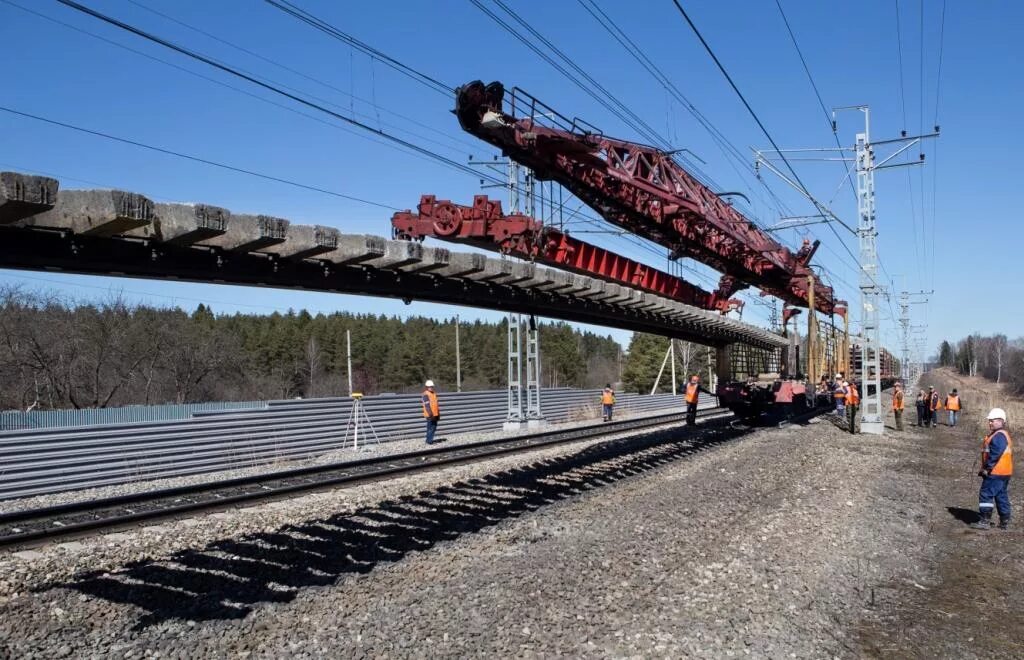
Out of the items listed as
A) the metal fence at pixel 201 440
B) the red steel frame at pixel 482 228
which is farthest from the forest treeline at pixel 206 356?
the red steel frame at pixel 482 228

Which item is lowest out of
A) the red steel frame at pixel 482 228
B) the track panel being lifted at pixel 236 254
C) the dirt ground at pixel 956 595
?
the dirt ground at pixel 956 595

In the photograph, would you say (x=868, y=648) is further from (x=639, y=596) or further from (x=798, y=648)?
(x=639, y=596)

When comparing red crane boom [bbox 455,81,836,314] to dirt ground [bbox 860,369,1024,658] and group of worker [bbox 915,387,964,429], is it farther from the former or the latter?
dirt ground [bbox 860,369,1024,658]

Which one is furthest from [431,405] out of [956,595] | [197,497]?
[956,595]

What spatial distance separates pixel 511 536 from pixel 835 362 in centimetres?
3144

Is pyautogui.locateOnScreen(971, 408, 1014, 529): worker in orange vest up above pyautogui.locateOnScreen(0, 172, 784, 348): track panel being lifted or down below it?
below

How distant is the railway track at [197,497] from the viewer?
803cm

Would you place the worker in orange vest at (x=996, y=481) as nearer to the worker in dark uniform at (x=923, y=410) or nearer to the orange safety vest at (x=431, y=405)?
the orange safety vest at (x=431, y=405)

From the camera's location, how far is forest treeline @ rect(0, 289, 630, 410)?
3303 cm

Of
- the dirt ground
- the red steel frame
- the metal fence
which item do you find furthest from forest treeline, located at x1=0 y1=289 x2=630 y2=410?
the dirt ground

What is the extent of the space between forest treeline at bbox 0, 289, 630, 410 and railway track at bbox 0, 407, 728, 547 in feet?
81.6

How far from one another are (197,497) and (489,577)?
5.18m

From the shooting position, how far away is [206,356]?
149ft

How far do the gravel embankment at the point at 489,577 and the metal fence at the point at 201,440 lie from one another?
16.2ft
